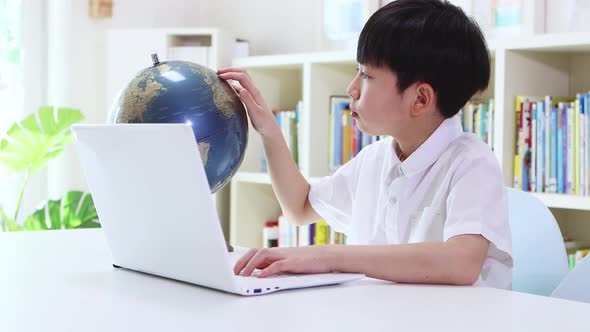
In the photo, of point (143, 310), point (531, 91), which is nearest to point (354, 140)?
point (531, 91)

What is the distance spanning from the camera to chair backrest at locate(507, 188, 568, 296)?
157cm

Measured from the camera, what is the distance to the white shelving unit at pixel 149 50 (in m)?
3.62

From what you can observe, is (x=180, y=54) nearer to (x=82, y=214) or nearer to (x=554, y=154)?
(x=82, y=214)

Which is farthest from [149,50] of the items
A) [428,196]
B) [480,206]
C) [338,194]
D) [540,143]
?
[480,206]

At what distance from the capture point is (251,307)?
0.97 m

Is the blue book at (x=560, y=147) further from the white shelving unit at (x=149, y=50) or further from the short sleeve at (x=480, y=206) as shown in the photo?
the white shelving unit at (x=149, y=50)

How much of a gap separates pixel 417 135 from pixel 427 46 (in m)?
0.17

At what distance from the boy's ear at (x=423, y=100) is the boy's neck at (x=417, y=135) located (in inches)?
1.1

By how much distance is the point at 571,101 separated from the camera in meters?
2.70

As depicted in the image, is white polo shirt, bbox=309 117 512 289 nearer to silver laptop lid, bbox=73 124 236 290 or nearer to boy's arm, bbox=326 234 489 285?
boy's arm, bbox=326 234 489 285

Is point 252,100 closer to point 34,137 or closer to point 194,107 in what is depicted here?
point 194,107

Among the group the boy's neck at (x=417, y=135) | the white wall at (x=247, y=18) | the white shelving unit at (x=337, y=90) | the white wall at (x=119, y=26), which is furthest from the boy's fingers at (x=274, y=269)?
the white wall at (x=247, y=18)

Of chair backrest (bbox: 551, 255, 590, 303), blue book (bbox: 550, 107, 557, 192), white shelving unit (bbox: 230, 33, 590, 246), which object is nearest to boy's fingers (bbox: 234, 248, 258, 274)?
chair backrest (bbox: 551, 255, 590, 303)

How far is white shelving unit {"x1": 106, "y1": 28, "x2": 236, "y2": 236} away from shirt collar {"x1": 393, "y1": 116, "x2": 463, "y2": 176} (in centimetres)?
229
